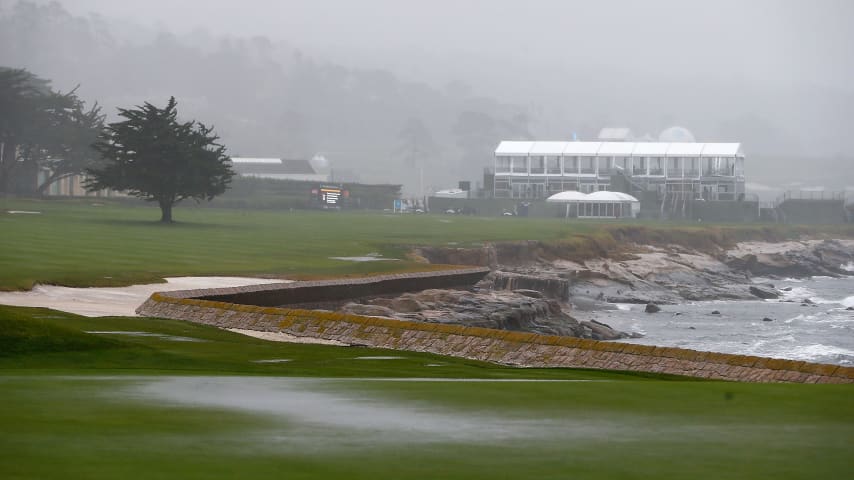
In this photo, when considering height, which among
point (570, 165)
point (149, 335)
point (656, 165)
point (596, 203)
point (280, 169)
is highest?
point (656, 165)

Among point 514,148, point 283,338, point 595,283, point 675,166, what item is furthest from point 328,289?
point 514,148

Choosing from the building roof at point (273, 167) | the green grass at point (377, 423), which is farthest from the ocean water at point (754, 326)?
the building roof at point (273, 167)

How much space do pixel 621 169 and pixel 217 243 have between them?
8452 centimetres

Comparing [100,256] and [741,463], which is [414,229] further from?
[741,463]

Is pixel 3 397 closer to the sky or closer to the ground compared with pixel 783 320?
closer to the sky

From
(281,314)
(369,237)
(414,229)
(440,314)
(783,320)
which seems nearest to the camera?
(281,314)

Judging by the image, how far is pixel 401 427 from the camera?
9156mm

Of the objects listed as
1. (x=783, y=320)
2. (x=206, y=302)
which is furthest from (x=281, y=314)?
(x=783, y=320)

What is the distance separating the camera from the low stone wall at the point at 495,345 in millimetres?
16641

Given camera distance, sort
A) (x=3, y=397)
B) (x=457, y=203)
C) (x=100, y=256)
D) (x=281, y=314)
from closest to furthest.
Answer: (x=3, y=397) < (x=281, y=314) < (x=100, y=256) < (x=457, y=203)

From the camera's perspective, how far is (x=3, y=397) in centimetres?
1013

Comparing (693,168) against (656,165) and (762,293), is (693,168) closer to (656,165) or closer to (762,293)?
(656,165)

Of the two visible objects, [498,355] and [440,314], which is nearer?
[498,355]

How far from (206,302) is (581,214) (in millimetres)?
95415
